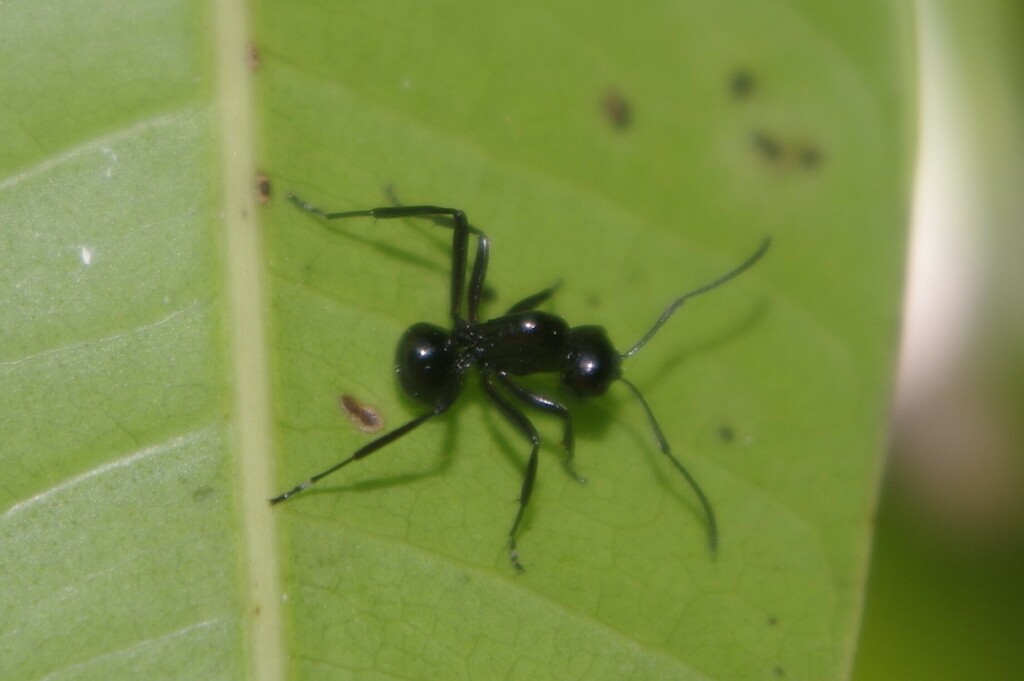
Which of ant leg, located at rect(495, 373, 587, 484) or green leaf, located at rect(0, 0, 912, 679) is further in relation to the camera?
ant leg, located at rect(495, 373, 587, 484)

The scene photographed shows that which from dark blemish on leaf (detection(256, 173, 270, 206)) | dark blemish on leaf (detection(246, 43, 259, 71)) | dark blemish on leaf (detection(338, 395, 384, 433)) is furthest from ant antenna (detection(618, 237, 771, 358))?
dark blemish on leaf (detection(246, 43, 259, 71))

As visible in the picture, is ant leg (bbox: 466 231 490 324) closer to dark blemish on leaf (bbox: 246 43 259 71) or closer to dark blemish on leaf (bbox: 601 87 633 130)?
dark blemish on leaf (bbox: 601 87 633 130)

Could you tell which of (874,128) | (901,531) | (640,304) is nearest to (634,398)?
(640,304)

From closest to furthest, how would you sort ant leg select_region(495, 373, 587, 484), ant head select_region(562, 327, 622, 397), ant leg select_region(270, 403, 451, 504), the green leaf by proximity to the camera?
the green leaf, ant leg select_region(270, 403, 451, 504), ant leg select_region(495, 373, 587, 484), ant head select_region(562, 327, 622, 397)

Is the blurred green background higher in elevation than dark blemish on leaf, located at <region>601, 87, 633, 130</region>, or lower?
lower

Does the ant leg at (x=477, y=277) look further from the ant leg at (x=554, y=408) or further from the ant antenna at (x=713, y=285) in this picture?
the ant antenna at (x=713, y=285)

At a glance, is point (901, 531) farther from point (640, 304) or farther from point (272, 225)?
point (272, 225)

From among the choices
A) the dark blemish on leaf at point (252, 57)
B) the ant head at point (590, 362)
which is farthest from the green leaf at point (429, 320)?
the ant head at point (590, 362)
